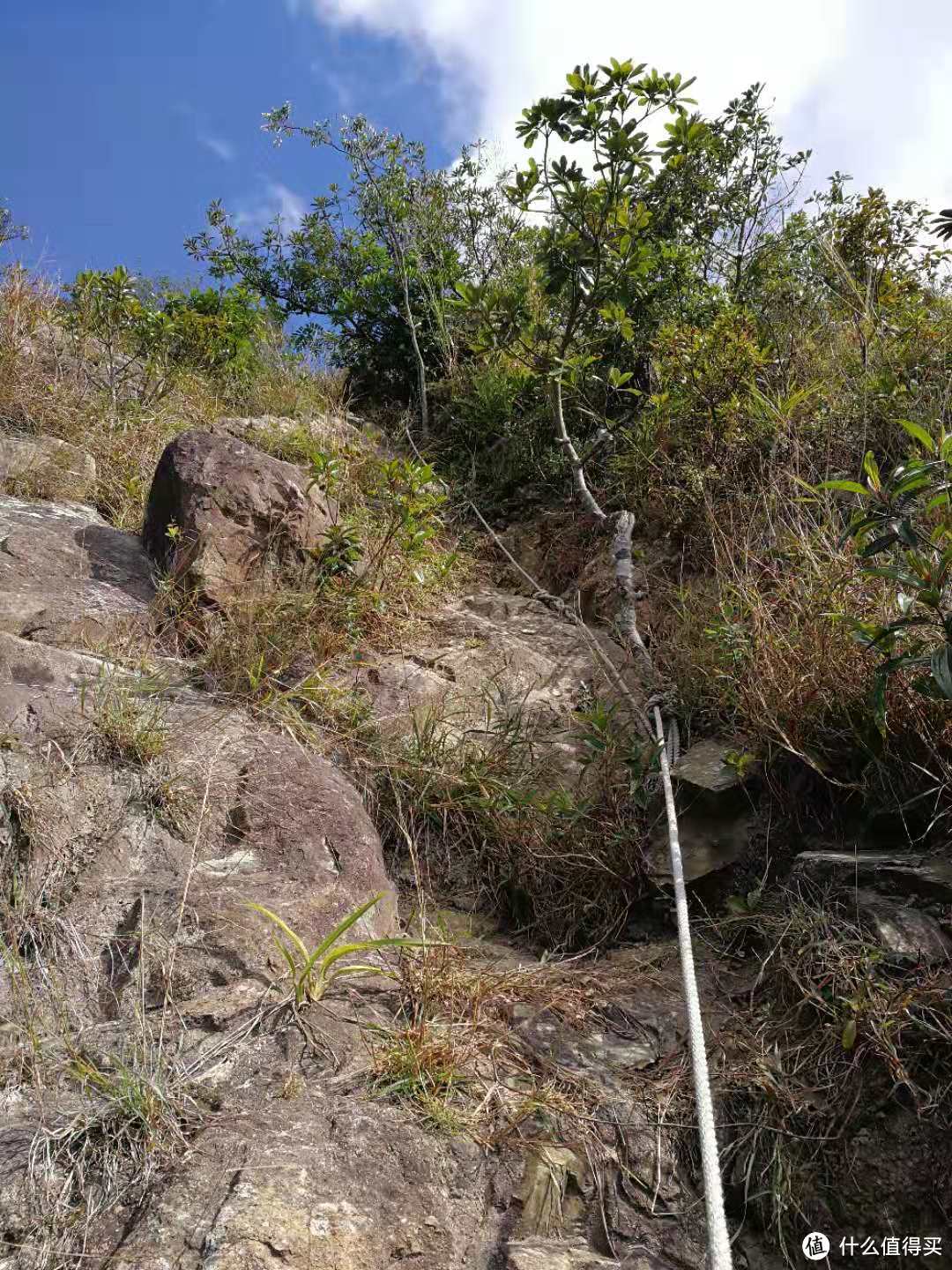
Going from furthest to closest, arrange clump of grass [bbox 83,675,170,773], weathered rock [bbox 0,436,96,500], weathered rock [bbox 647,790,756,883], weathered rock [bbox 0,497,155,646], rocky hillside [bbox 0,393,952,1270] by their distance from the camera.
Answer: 1. weathered rock [bbox 0,436,96,500]
2. weathered rock [bbox 0,497,155,646]
3. weathered rock [bbox 647,790,756,883]
4. clump of grass [bbox 83,675,170,773]
5. rocky hillside [bbox 0,393,952,1270]

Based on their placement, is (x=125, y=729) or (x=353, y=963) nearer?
(x=353, y=963)

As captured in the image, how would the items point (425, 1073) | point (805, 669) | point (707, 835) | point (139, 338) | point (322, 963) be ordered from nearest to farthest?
point (425, 1073) → point (322, 963) → point (805, 669) → point (707, 835) → point (139, 338)

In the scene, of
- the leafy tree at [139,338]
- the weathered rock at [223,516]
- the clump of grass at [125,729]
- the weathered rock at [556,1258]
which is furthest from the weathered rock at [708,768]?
the leafy tree at [139,338]

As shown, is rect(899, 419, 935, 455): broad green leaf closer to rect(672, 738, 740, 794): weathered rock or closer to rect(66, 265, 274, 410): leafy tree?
rect(672, 738, 740, 794): weathered rock

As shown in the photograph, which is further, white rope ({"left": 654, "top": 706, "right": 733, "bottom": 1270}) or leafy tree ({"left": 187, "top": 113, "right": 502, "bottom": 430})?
leafy tree ({"left": 187, "top": 113, "right": 502, "bottom": 430})

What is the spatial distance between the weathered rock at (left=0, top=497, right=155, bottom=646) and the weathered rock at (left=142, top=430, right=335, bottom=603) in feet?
0.64

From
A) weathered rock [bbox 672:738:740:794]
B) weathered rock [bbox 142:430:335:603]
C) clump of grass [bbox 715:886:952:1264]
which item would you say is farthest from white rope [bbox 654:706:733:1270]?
weathered rock [bbox 142:430:335:603]

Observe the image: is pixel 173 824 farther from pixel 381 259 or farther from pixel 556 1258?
pixel 381 259

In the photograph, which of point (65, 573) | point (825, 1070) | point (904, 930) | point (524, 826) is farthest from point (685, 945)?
point (65, 573)

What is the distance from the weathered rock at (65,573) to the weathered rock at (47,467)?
113mm

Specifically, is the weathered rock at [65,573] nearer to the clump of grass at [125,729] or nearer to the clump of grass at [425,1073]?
the clump of grass at [125,729]

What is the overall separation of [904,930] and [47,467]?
453cm

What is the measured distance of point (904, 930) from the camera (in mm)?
2055

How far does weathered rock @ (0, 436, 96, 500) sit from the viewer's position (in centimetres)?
438
